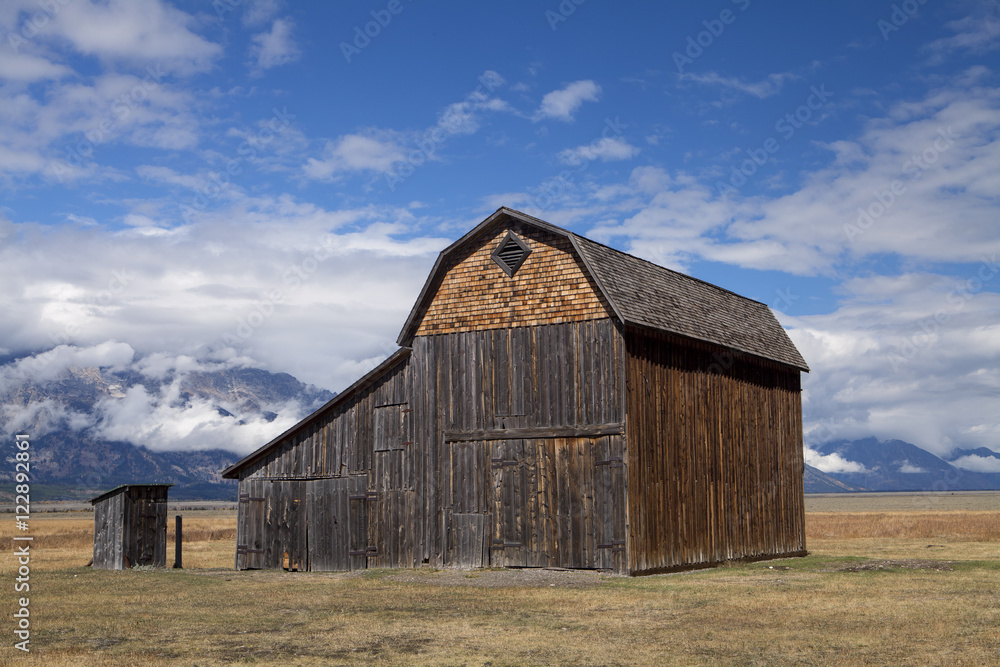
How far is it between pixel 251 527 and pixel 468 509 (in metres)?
7.55

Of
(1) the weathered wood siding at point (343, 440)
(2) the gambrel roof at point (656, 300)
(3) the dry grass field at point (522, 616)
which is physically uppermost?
(2) the gambrel roof at point (656, 300)

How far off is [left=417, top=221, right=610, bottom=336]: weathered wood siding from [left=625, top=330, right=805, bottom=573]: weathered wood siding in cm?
204

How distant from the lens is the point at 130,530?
93.9ft

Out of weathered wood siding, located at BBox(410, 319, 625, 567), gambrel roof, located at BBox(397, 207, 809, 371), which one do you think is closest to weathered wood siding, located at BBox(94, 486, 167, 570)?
weathered wood siding, located at BBox(410, 319, 625, 567)

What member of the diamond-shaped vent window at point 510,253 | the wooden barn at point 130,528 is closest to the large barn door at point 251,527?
the wooden barn at point 130,528

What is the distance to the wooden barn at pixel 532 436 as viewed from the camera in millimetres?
24172

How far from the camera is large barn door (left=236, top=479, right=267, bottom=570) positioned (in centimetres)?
2850

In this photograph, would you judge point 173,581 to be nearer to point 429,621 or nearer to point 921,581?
point 429,621

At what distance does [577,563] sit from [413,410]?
672 centimetres

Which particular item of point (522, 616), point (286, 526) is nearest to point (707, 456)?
point (522, 616)

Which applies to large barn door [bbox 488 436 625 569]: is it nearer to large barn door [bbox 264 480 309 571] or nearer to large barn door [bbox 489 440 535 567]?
large barn door [bbox 489 440 535 567]

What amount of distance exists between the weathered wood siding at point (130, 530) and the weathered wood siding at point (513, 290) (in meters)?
10.4

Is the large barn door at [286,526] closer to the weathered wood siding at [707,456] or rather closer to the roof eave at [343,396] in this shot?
the roof eave at [343,396]

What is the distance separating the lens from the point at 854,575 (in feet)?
75.1
